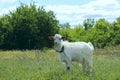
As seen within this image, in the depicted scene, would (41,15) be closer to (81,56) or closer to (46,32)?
(46,32)

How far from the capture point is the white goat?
1547 centimetres

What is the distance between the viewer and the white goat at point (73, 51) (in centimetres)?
1547

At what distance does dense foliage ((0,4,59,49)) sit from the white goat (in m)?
44.7

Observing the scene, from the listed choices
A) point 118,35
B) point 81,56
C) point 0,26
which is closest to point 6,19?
point 0,26

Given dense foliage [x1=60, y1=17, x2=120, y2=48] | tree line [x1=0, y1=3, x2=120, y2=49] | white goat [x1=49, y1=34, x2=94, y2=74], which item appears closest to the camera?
white goat [x1=49, y1=34, x2=94, y2=74]

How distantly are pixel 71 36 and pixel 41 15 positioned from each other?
49.8m

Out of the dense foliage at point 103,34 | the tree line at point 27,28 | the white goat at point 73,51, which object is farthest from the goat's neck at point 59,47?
the dense foliage at point 103,34

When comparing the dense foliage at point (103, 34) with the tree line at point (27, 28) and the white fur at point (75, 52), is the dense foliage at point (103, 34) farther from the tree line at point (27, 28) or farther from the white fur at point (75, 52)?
the white fur at point (75, 52)

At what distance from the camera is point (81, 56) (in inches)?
622

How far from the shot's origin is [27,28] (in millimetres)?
66375

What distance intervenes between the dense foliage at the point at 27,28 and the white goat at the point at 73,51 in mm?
44740

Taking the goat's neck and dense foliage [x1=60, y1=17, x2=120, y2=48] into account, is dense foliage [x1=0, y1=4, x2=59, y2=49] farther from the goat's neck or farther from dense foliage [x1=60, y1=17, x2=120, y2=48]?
the goat's neck

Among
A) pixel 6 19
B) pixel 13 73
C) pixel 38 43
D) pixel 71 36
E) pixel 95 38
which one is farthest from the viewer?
pixel 71 36

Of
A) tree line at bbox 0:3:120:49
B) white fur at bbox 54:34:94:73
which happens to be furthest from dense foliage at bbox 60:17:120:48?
white fur at bbox 54:34:94:73
